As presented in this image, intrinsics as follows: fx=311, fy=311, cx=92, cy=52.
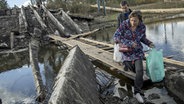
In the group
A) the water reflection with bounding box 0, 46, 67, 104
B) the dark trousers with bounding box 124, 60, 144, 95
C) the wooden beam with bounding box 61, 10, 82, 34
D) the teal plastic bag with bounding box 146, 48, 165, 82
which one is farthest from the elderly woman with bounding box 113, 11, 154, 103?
the wooden beam with bounding box 61, 10, 82, 34

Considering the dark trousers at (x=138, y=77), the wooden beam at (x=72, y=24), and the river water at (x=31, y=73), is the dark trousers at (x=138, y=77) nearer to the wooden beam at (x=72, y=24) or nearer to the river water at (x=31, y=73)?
the river water at (x=31, y=73)

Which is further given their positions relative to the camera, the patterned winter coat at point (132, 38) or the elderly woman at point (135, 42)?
the patterned winter coat at point (132, 38)

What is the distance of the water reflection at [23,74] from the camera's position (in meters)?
7.75

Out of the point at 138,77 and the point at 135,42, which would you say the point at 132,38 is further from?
the point at 138,77

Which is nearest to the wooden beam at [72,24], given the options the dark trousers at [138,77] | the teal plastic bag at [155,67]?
the teal plastic bag at [155,67]

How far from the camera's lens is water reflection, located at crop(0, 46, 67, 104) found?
775 cm

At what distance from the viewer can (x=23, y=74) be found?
10.4 m

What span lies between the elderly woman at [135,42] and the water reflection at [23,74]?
2330mm

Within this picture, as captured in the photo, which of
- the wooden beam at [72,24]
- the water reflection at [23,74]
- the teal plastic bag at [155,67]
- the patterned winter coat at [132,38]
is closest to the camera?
the patterned winter coat at [132,38]

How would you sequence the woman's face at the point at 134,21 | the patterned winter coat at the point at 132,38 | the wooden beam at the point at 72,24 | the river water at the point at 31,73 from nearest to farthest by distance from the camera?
the woman's face at the point at 134,21
the patterned winter coat at the point at 132,38
the river water at the point at 31,73
the wooden beam at the point at 72,24

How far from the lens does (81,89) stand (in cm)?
452

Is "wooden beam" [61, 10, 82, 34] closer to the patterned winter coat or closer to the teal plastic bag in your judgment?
the patterned winter coat

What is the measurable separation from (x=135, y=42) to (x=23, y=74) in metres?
5.41

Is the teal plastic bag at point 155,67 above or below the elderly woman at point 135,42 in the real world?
below
